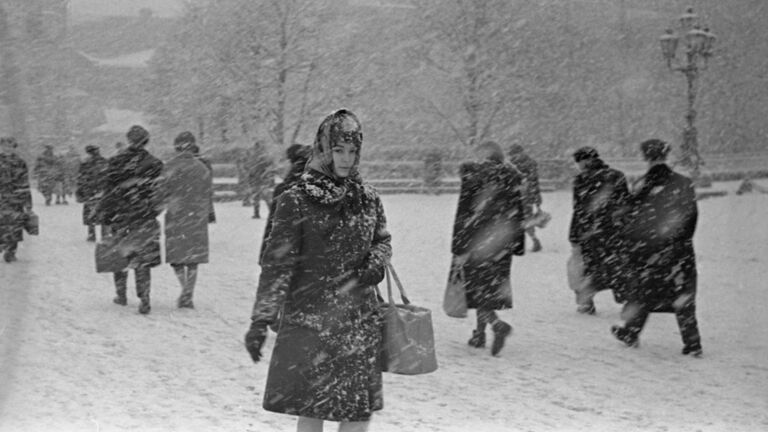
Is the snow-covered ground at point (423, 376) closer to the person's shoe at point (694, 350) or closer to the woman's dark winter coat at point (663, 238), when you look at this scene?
the person's shoe at point (694, 350)

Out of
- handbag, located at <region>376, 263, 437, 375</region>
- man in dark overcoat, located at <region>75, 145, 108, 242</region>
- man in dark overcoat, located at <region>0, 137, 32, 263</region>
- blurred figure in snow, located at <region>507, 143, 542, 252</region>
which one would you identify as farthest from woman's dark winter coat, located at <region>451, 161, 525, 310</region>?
man in dark overcoat, located at <region>75, 145, 108, 242</region>

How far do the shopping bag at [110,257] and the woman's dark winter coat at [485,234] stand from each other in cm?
337

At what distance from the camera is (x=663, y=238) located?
740 centimetres

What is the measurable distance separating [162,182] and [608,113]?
4167 centimetres

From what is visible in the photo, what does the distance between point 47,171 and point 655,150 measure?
21.3 meters

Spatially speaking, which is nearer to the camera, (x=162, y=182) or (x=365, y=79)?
(x=162, y=182)

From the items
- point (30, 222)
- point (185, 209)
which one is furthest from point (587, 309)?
point (30, 222)

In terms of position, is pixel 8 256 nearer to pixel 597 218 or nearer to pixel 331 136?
pixel 597 218

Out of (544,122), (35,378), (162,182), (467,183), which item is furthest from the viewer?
(544,122)

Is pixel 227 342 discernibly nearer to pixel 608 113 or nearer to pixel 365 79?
pixel 365 79

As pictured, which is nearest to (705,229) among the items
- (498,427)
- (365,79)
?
(498,427)

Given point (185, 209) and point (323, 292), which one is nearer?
point (323, 292)

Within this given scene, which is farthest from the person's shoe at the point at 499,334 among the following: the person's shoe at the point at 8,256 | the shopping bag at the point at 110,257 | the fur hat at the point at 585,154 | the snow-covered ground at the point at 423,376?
the person's shoe at the point at 8,256

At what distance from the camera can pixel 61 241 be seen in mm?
16328
